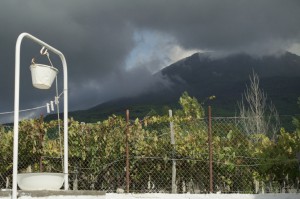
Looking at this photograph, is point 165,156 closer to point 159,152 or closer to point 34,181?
point 159,152

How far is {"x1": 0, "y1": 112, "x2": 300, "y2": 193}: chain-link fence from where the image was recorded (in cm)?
844

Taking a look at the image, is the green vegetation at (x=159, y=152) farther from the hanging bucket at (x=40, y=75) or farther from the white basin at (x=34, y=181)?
the white basin at (x=34, y=181)

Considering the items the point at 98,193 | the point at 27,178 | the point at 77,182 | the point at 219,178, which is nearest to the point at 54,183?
the point at 27,178

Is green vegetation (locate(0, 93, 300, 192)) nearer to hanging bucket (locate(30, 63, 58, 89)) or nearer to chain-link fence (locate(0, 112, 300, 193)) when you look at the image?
chain-link fence (locate(0, 112, 300, 193))

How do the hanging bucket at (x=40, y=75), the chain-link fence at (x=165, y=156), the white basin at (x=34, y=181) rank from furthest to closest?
the chain-link fence at (x=165, y=156) < the hanging bucket at (x=40, y=75) < the white basin at (x=34, y=181)

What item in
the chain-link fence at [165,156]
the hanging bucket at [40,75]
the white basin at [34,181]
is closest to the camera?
the white basin at [34,181]

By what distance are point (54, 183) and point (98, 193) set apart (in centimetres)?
68

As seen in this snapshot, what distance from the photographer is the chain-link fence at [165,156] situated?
8.44m

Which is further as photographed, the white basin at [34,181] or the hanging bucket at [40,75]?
the hanging bucket at [40,75]

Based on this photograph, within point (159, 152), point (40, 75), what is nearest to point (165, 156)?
point (159, 152)

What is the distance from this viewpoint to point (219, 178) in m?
8.58

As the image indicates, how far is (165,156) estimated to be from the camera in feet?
28.1

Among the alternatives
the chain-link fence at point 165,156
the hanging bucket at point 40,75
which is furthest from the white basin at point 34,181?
the chain-link fence at point 165,156

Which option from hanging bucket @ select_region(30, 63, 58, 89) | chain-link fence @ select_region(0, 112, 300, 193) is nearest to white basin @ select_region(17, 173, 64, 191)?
hanging bucket @ select_region(30, 63, 58, 89)
